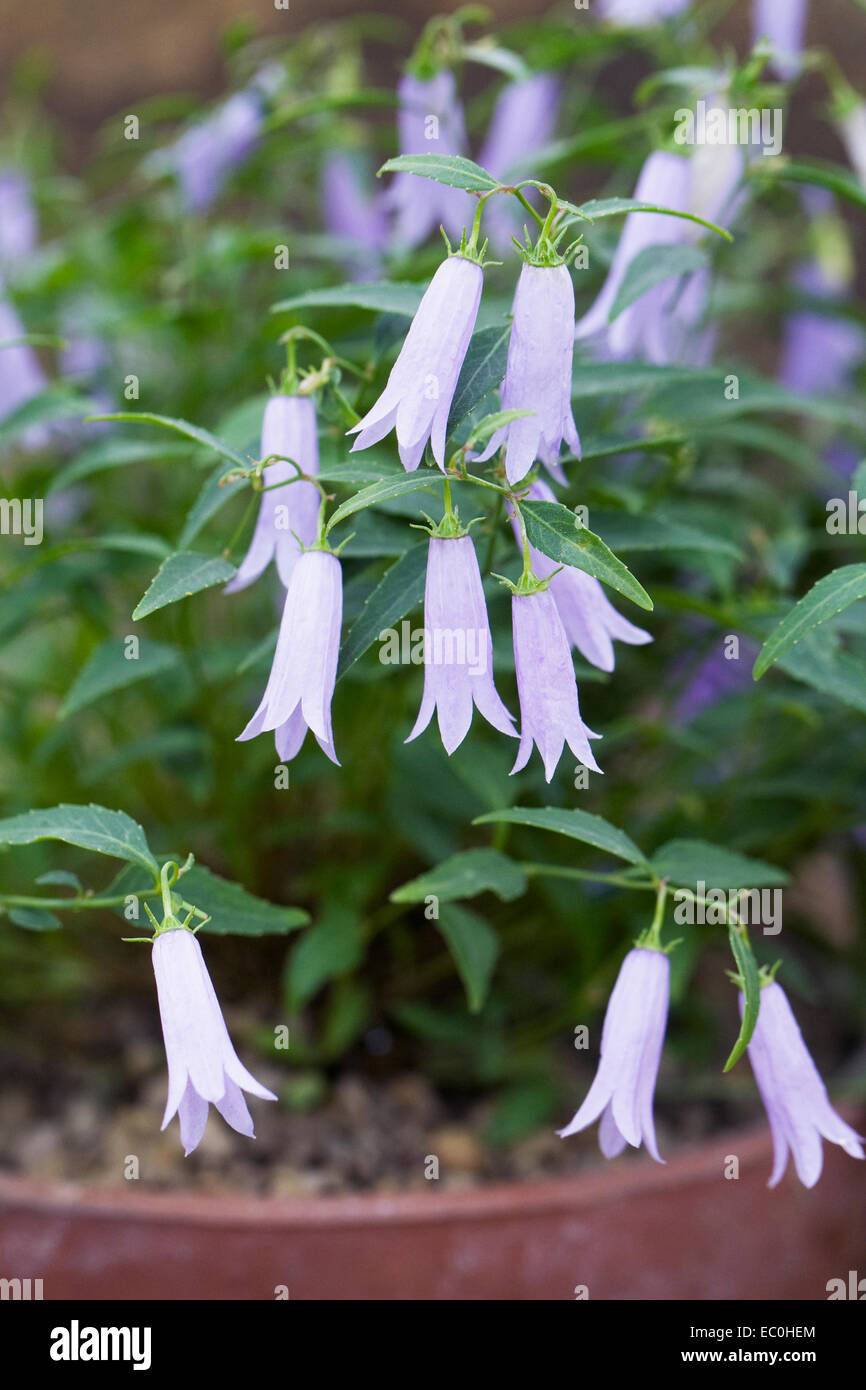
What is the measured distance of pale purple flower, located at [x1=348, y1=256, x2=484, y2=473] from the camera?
1.45 ft

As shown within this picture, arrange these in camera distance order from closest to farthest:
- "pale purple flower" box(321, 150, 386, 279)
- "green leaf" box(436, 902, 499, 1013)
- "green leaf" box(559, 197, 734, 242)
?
"green leaf" box(559, 197, 734, 242), "green leaf" box(436, 902, 499, 1013), "pale purple flower" box(321, 150, 386, 279)

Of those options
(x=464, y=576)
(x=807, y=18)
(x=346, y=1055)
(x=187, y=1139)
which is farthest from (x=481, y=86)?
(x=187, y=1139)

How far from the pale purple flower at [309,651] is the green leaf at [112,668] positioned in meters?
0.21

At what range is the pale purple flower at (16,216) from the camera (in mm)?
1087

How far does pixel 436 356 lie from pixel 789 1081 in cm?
35

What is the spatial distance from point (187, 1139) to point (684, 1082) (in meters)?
0.59

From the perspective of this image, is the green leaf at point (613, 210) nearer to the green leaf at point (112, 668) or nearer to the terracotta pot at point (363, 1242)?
the green leaf at point (112, 668)

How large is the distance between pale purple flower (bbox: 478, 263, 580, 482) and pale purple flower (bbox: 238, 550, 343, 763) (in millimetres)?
78

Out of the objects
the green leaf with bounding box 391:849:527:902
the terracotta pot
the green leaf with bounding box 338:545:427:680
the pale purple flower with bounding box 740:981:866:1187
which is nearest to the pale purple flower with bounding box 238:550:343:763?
the green leaf with bounding box 338:545:427:680

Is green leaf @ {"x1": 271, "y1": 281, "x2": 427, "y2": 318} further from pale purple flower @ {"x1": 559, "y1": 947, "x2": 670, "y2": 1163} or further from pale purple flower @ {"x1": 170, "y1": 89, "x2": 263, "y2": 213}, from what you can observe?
pale purple flower @ {"x1": 170, "y1": 89, "x2": 263, "y2": 213}

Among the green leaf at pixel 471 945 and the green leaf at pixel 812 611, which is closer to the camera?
the green leaf at pixel 812 611

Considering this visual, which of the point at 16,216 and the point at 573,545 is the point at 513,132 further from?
the point at 573,545

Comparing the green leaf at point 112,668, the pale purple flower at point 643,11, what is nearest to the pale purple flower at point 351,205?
the pale purple flower at point 643,11

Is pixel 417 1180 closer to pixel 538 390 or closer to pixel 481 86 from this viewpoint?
pixel 538 390
